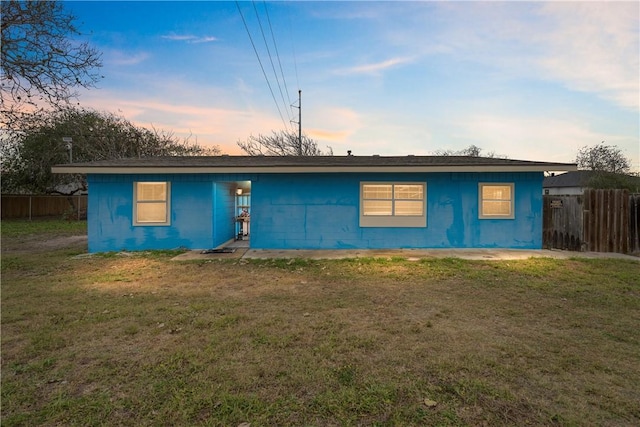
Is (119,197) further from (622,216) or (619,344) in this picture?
(622,216)

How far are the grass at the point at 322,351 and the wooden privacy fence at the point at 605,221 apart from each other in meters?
3.58

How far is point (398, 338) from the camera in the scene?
3588mm

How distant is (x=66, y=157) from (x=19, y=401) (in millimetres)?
28177

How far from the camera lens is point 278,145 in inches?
1141

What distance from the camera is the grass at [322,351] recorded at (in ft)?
7.59

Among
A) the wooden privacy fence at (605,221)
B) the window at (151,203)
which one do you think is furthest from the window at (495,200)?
the window at (151,203)

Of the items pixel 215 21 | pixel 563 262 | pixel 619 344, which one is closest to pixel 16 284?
pixel 619 344

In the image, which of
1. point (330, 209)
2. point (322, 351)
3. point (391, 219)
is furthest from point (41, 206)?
point (322, 351)

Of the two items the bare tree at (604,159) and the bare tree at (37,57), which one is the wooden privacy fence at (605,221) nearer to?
the bare tree at (37,57)

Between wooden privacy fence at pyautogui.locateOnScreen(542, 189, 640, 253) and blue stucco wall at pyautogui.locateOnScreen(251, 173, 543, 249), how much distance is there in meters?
0.94

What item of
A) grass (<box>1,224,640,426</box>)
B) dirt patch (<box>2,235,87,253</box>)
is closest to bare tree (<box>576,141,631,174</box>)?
grass (<box>1,224,640,426</box>)

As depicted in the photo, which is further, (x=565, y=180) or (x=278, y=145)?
(x=565, y=180)

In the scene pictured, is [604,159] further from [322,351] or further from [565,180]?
[322,351]

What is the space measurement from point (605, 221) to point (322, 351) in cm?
1046
